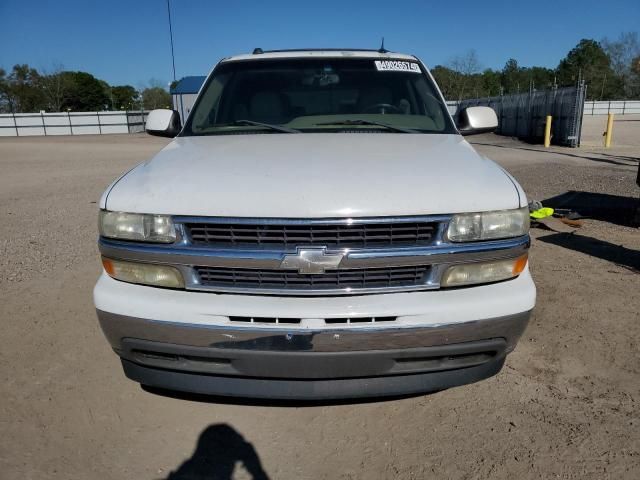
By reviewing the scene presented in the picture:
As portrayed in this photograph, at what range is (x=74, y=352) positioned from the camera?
11.5ft

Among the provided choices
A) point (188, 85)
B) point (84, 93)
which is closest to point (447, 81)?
point (188, 85)

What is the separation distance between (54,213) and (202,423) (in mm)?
6704

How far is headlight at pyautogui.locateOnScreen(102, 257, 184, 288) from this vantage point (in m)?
2.40

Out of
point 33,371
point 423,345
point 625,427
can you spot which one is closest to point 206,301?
point 423,345

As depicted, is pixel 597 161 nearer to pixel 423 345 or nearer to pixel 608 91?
pixel 423 345

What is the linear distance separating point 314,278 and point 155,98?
249 ft

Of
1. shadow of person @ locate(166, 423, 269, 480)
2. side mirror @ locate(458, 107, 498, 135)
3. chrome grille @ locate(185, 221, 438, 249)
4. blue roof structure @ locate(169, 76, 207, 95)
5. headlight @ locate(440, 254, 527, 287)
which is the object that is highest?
blue roof structure @ locate(169, 76, 207, 95)

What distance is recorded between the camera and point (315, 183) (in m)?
2.40

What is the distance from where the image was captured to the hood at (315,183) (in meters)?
2.30

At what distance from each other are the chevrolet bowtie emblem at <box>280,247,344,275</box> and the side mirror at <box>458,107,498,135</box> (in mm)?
2195

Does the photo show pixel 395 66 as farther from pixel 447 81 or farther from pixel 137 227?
pixel 447 81

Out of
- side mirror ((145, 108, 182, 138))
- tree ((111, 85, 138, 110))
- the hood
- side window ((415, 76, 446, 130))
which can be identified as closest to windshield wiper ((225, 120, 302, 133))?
the hood

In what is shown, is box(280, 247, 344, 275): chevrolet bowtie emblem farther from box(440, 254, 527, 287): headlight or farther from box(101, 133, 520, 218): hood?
box(440, 254, 527, 287): headlight

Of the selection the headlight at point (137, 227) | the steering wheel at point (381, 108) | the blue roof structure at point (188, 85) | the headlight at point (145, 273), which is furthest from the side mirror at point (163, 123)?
the blue roof structure at point (188, 85)
